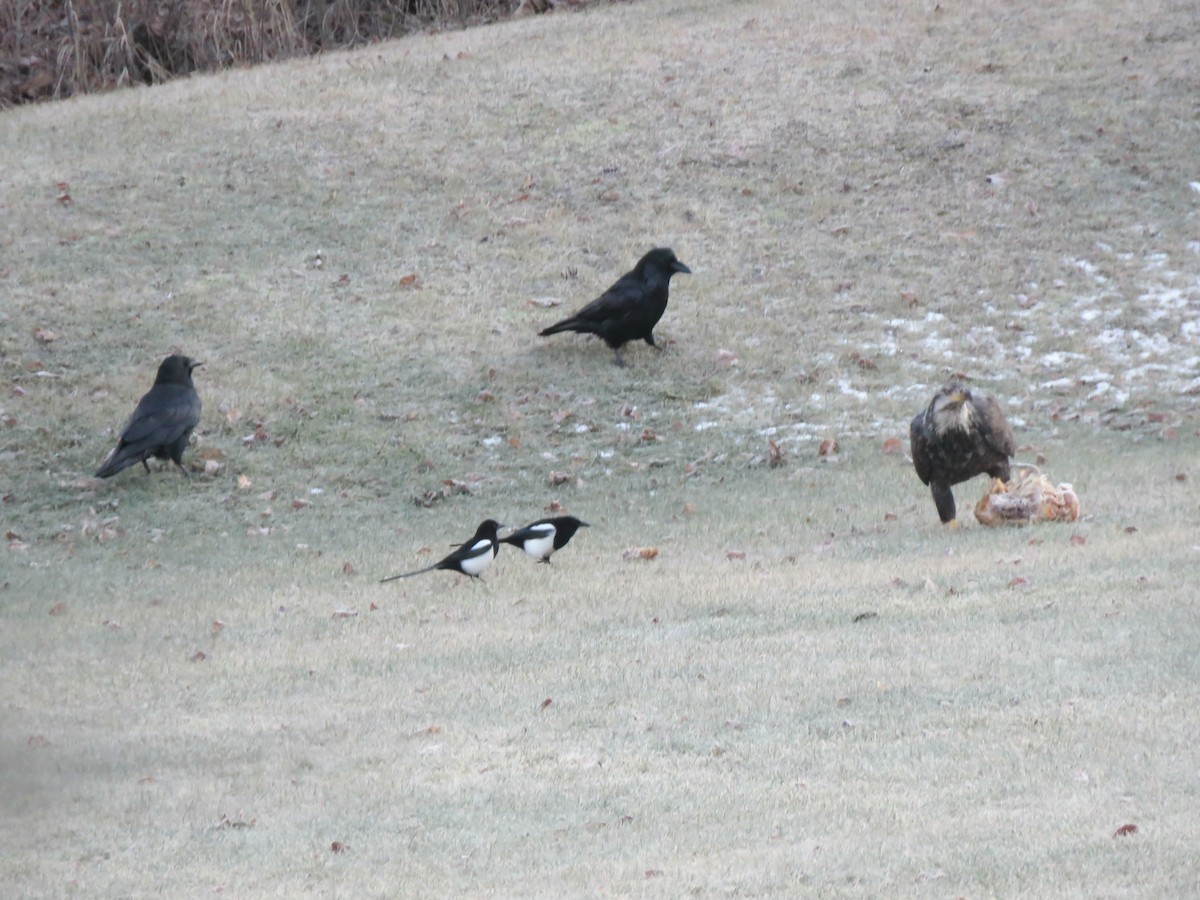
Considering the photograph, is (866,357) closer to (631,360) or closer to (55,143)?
(631,360)

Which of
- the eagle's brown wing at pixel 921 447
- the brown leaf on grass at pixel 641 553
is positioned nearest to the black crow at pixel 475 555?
the brown leaf on grass at pixel 641 553

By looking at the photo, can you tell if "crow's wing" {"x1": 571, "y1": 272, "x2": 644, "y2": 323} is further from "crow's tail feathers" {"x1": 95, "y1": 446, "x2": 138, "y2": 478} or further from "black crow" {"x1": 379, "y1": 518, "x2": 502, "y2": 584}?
"black crow" {"x1": 379, "y1": 518, "x2": 502, "y2": 584}

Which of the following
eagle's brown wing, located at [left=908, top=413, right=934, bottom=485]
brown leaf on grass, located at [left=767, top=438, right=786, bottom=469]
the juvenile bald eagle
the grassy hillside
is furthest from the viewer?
brown leaf on grass, located at [left=767, top=438, right=786, bottom=469]

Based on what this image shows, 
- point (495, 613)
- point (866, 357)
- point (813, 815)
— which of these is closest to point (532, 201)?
point (866, 357)

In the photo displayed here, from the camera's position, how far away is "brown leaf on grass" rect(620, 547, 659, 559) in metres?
9.23

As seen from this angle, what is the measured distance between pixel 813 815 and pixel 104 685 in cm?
377

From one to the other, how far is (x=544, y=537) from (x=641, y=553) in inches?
25.6

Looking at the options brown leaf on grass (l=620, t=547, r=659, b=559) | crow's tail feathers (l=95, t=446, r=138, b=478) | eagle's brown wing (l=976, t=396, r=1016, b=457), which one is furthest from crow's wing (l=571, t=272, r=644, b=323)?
eagle's brown wing (l=976, t=396, r=1016, b=457)

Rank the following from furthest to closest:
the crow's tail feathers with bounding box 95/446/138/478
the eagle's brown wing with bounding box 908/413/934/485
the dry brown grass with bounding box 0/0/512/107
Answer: the dry brown grass with bounding box 0/0/512/107 < the crow's tail feathers with bounding box 95/446/138/478 < the eagle's brown wing with bounding box 908/413/934/485

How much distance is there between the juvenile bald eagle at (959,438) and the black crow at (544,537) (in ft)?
6.84

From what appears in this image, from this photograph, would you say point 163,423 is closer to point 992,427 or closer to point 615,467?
point 615,467

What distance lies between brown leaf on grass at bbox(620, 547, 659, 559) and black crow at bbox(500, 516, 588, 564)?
348mm

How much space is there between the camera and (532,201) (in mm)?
16844

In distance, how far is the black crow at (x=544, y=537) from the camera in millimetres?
8977
